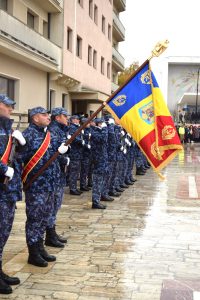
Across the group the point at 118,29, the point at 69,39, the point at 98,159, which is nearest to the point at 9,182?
the point at 98,159

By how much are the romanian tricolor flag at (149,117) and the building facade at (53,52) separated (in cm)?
869

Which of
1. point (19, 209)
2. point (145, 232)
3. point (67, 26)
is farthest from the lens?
point (67, 26)

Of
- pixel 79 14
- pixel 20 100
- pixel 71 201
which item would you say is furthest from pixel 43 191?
pixel 79 14

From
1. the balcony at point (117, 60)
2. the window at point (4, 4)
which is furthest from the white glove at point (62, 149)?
the balcony at point (117, 60)

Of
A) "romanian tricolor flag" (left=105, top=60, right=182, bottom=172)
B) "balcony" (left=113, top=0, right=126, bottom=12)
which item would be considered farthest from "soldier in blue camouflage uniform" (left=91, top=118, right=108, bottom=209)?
"balcony" (left=113, top=0, right=126, bottom=12)

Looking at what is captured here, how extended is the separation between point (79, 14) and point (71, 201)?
16.0m

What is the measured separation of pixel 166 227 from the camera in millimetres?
7828

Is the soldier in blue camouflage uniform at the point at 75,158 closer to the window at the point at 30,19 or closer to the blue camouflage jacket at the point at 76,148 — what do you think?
the blue camouflage jacket at the point at 76,148

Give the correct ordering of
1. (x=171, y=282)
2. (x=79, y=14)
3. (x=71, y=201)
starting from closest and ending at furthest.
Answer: (x=171, y=282), (x=71, y=201), (x=79, y=14)

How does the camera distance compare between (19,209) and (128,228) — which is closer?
(128,228)

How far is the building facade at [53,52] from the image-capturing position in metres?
16.2

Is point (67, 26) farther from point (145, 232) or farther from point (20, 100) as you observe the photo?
point (145, 232)

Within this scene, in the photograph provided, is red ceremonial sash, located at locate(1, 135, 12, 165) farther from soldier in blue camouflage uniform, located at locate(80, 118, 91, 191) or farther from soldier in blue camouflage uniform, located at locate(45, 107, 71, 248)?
soldier in blue camouflage uniform, located at locate(80, 118, 91, 191)

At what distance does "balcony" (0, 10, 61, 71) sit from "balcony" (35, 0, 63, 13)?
158 cm
